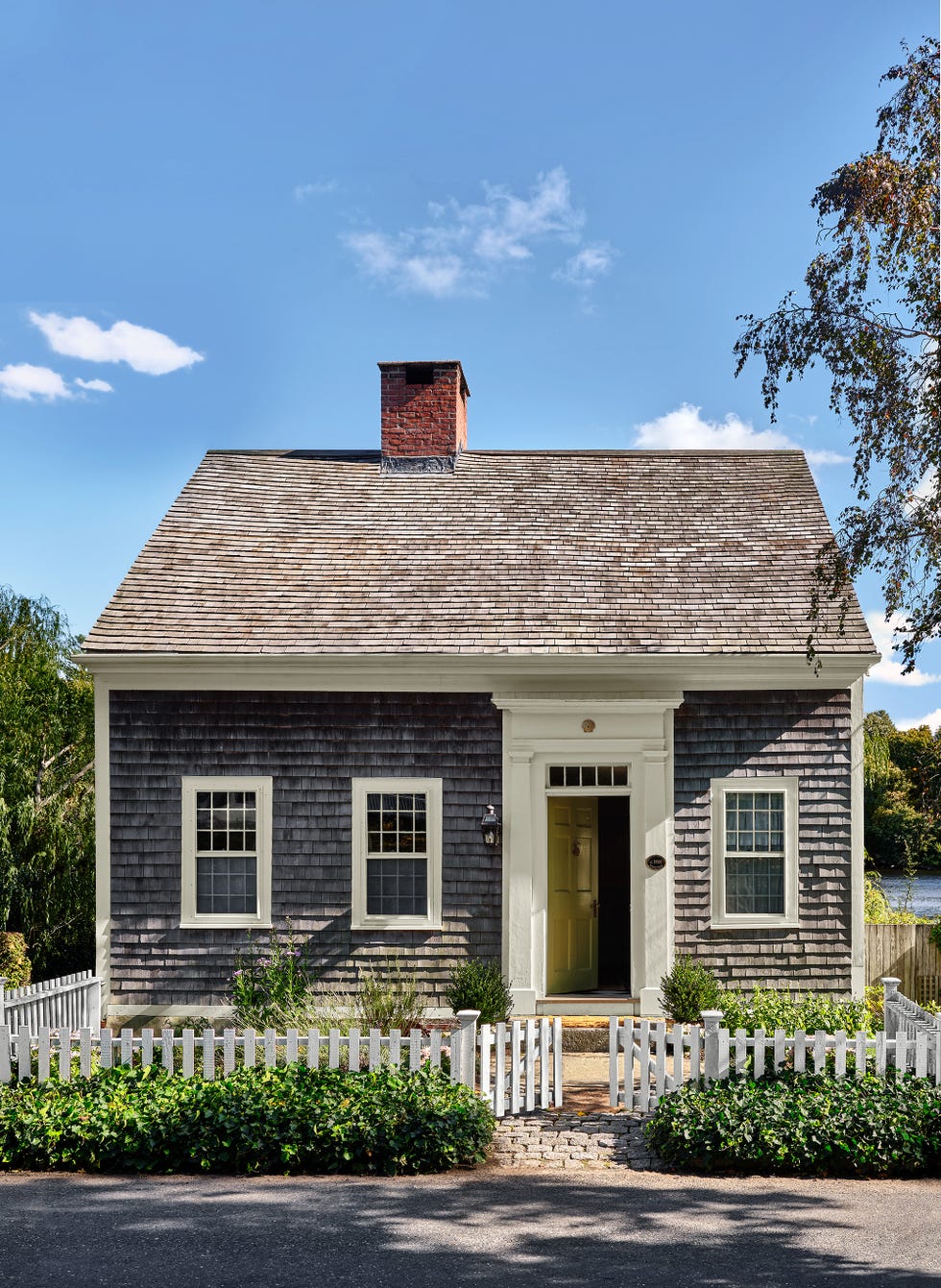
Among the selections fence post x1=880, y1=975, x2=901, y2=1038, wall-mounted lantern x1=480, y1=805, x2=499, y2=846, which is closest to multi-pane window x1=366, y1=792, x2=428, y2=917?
wall-mounted lantern x1=480, y1=805, x2=499, y2=846

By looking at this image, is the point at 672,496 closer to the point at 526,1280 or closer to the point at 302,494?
the point at 302,494

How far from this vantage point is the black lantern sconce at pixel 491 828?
12.7 metres

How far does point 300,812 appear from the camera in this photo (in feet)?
42.2

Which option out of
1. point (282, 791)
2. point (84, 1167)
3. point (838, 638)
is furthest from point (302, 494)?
point (84, 1167)

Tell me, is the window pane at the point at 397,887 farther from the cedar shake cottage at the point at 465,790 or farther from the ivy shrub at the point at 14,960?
the ivy shrub at the point at 14,960

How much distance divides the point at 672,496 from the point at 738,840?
5.07 m

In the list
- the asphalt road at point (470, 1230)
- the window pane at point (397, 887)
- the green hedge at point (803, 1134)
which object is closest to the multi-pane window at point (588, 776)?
the window pane at point (397, 887)

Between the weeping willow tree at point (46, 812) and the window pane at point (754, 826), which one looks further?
the weeping willow tree at point (46, 812)

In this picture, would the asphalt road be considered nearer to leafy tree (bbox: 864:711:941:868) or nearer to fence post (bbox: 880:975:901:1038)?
fence post (bbox: 880:975:901:1038)

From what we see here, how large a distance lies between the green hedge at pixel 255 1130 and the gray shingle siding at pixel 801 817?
16.5 feet

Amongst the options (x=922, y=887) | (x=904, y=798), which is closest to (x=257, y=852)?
(x=904, y=798)

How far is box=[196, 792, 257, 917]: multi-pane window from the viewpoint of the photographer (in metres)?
12.8

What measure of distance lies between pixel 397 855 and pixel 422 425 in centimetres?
639

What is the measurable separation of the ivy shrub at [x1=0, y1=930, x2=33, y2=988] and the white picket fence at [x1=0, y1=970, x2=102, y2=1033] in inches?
92.0
